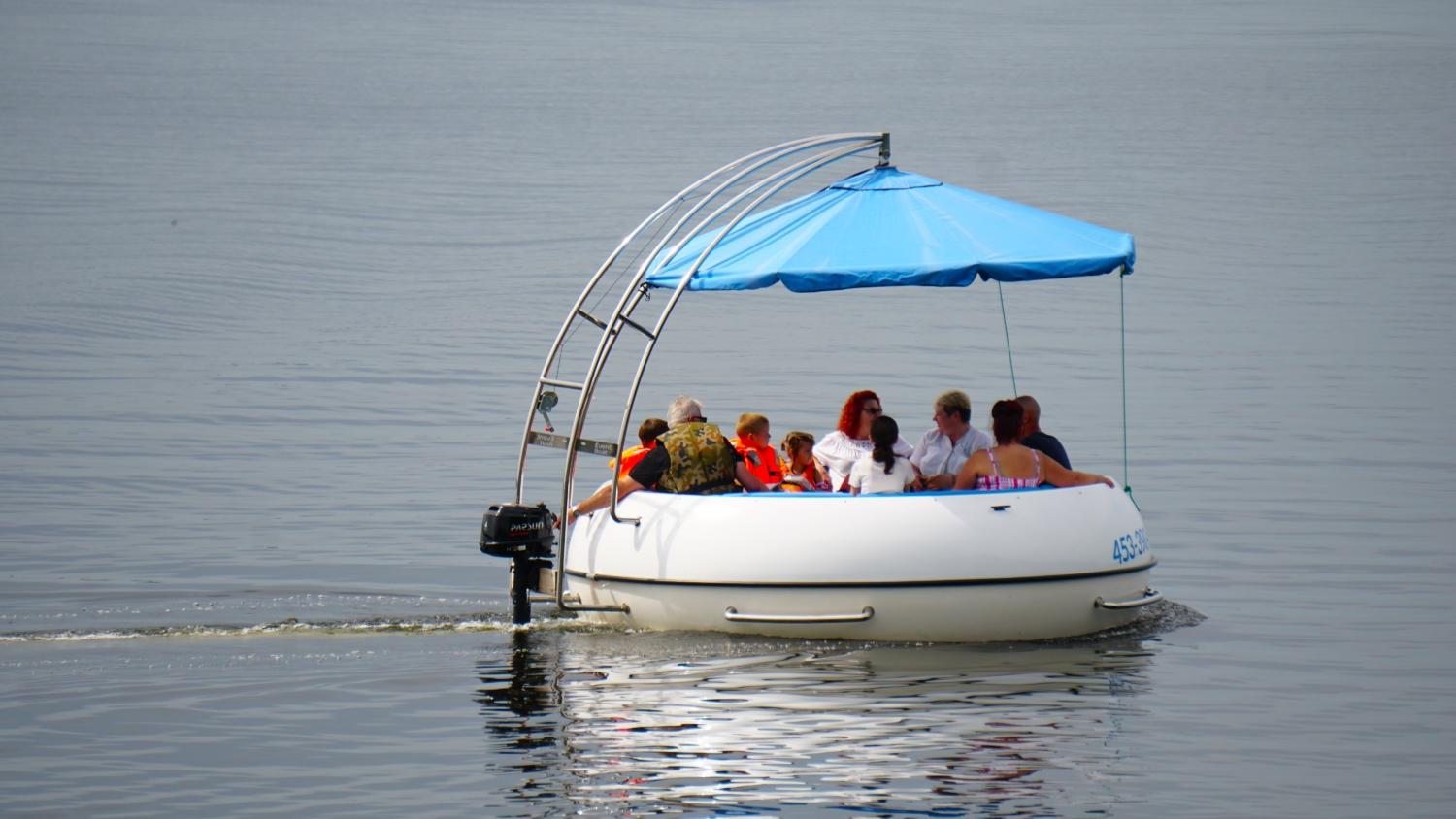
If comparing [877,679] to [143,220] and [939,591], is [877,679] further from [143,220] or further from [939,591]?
[143,220]

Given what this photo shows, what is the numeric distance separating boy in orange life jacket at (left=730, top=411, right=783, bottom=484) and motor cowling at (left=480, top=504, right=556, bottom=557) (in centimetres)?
150

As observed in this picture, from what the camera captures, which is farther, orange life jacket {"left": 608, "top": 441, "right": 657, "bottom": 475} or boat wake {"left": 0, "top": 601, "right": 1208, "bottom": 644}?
boat wake {"left": 0, "top": 601, "right": 1208, "bottom": 644}

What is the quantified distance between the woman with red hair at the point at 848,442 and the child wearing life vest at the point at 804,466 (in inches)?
13.0

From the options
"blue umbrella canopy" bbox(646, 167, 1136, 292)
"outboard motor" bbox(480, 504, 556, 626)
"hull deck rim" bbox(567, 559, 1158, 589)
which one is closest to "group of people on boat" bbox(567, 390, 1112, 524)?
"outboard motor" bbox(480, 504, 556, 626)

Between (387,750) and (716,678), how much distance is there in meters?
2.20

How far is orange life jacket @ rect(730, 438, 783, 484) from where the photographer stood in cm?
1180

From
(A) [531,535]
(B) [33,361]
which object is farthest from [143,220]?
(A) [531,535]

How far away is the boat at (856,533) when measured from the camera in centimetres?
1046

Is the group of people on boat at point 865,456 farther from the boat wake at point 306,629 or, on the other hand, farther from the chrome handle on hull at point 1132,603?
the boat wake at point 306,629

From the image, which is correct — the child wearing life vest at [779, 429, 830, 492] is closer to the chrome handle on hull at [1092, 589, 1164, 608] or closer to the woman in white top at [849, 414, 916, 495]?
the woman in white top at [849, 414, 916, 495]

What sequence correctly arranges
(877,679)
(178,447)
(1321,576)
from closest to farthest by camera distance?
(877,679), (1321,576), (178,447)

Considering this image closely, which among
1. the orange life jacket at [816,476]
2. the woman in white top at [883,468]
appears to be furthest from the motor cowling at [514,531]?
the woman in white top at [883,468]

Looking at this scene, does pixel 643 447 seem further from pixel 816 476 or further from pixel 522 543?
pixel 816 476

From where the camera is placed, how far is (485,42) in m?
102
